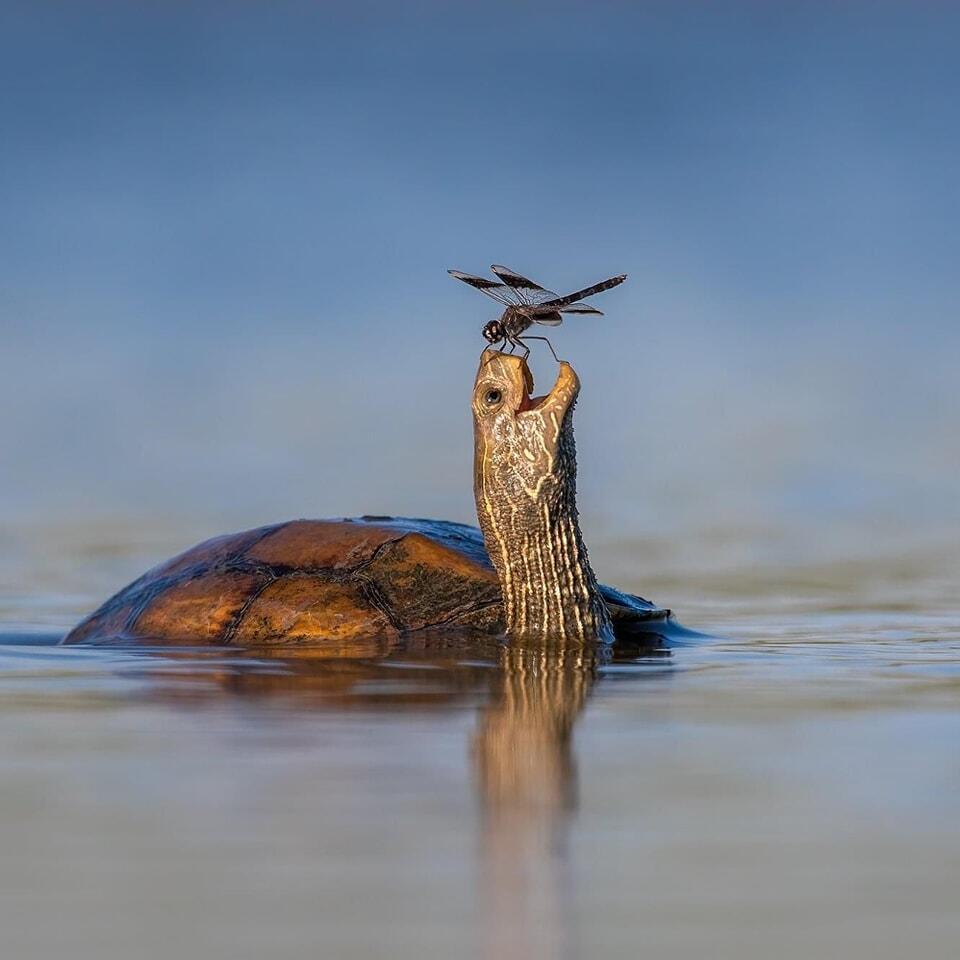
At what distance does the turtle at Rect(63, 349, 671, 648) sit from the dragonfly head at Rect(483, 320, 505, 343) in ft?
0.22

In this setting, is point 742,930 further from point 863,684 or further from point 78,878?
point 863,684

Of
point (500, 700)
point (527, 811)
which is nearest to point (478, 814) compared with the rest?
point (527, 811)

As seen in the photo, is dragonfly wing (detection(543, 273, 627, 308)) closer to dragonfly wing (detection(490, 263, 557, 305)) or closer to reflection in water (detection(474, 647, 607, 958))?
dragonfly wing (detection(490, 263, 557, 305))

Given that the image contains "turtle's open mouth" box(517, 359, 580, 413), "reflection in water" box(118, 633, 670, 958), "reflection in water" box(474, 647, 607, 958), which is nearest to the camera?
"reflection in water" box(474, 647, 607, 958)

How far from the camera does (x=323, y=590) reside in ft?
21.3

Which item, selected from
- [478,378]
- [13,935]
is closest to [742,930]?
[13,935]

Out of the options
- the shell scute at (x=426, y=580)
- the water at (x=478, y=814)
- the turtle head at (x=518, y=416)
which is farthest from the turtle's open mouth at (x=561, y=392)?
the water at (x=478, y=814)

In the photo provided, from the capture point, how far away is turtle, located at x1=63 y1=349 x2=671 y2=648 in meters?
6.31

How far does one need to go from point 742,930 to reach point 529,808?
0.71m

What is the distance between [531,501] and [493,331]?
2.71 feet

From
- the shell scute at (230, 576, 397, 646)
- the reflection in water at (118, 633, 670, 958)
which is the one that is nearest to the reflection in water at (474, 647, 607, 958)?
the reflection in water at (118, 633, 670, 958)

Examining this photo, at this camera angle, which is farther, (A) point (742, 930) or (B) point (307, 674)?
(B) point (307, 674)

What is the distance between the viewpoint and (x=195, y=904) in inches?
67.1

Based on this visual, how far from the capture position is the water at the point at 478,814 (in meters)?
1.62
